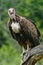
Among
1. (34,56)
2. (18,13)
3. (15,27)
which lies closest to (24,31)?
(15,27)

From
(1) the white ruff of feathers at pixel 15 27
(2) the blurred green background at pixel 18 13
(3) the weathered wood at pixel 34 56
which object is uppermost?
(1) the white ruff of feathers at pixel 15 27

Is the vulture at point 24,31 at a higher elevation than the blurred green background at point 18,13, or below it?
higher


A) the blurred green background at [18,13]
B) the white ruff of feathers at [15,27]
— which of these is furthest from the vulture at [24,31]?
the blurred green background at [18,13]

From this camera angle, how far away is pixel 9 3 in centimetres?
2453

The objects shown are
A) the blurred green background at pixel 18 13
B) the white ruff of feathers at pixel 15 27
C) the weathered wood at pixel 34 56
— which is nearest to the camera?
the weathered wood at pixel 34 56

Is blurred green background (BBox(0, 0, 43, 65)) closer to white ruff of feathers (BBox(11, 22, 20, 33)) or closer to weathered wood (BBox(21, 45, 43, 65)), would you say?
white ruff of feathers (BBox(11, 22, 20, 33))

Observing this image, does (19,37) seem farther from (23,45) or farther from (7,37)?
(7,37)

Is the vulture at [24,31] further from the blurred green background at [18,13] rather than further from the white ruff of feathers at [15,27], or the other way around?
the blurred green background at [18,13]

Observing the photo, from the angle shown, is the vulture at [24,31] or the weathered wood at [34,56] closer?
the weathered wood at [34,56]

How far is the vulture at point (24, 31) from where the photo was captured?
1435cm

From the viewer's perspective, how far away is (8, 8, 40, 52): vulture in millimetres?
14352

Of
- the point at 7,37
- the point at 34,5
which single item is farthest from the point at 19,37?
the point at 7,37

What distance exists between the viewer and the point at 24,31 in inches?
571

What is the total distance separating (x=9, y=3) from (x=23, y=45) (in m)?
9.83
